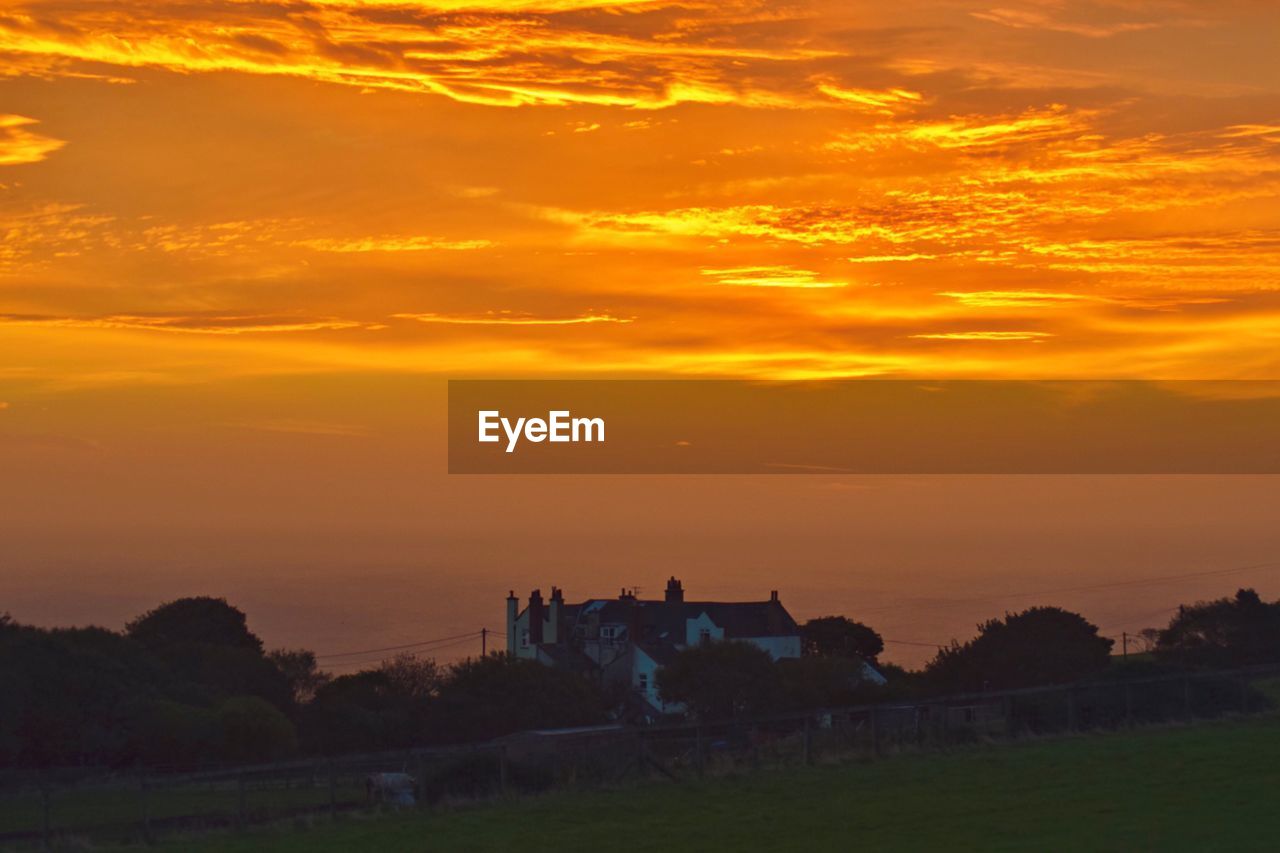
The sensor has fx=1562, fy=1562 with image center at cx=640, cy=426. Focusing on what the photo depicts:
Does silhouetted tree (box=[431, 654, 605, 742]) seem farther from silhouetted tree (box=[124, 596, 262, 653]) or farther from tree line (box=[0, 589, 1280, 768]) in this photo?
silhouetted tree (box=[124, 596, 262, 653])

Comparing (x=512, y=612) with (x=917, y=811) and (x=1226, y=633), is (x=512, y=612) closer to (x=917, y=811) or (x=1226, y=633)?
(x=1226, y=633)

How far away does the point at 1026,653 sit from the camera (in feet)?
237

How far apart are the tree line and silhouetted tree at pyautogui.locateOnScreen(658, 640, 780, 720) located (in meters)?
0.08

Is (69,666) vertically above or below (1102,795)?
above

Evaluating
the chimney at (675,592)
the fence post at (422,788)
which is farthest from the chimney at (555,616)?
the fence post at (422,788)

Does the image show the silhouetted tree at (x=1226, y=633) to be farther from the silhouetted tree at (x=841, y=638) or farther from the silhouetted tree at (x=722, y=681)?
the silhouetted tree at (x=841, y=638)

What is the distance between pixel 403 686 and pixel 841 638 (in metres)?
38.1

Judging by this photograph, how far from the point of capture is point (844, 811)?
29453 mm

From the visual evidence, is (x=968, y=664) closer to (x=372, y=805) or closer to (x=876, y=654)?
(x=876, y=654)

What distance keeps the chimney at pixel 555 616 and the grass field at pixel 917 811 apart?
69.7m

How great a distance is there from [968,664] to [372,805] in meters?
45.9

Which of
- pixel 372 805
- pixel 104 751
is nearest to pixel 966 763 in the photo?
pixel 372 805

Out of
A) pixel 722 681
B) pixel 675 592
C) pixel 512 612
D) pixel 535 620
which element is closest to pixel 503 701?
pixel 722 681

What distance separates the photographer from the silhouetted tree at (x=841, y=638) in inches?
4309
